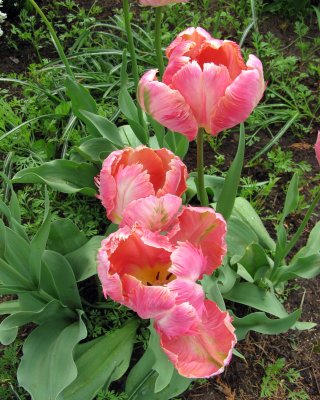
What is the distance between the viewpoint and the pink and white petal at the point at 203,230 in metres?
0.98

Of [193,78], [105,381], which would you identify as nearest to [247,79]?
[193,78]

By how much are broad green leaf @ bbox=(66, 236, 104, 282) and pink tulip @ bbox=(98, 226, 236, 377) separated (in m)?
0.55

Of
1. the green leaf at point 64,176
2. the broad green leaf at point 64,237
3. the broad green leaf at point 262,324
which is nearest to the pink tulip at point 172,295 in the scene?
the broad green leaf at point 262,324

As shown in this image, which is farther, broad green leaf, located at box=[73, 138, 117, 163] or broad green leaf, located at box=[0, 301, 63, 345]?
broad green leaf, located at box=[73, 138, 117, 163]

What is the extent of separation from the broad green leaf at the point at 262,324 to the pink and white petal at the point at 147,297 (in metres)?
0.50

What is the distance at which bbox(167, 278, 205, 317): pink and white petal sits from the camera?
2.97 feet

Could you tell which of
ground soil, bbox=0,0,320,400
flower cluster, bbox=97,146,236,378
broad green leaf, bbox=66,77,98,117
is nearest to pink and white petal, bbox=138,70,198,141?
flower cluster, bbox=97,146,236,378

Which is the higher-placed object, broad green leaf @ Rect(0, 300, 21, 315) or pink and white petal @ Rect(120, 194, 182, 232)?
pink and white petal @ Rect(120, 194, 182, 232)

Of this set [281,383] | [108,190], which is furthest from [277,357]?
[108,190]

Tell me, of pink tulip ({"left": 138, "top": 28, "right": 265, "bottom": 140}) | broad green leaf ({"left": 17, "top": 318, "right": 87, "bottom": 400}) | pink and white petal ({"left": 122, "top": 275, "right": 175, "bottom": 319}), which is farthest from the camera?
broad green leaf ({"left": 17, "top": 318, "right": 87, "bottom": 400})

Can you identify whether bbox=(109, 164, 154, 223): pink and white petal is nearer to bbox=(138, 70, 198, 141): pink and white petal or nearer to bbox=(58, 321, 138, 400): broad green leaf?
bbox=(138, 70, 198, 141): pink and white petal

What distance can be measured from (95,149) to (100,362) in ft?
2.25

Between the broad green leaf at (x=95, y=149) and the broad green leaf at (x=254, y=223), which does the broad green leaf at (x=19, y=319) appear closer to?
the broad green leaf at (x=95, y=149)

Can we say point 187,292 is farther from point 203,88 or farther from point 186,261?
point 203,88
